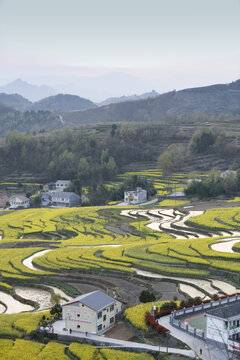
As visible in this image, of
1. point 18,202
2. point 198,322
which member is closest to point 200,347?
point 198,322

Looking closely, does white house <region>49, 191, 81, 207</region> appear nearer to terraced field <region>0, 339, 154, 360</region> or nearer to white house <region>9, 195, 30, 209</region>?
white house <region>9, 195, 30, 209</region>

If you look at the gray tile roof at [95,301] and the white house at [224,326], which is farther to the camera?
the gray tile roof at [95,301]

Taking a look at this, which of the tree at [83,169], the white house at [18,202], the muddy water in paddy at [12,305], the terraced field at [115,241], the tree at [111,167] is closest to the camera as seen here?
the muddy water in paddy at [12,305]

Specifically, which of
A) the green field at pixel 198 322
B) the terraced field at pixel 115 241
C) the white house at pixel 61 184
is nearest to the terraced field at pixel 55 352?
the green field at pixel 198 322

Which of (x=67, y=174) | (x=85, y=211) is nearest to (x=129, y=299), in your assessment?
(x=85, y=211)

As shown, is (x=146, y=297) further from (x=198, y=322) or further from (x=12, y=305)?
(x=12, y=305)

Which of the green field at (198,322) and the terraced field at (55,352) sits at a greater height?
the green field at (198,322)

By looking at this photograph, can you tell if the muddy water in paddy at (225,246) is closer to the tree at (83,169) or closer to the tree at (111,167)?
the tree at (83,169)
